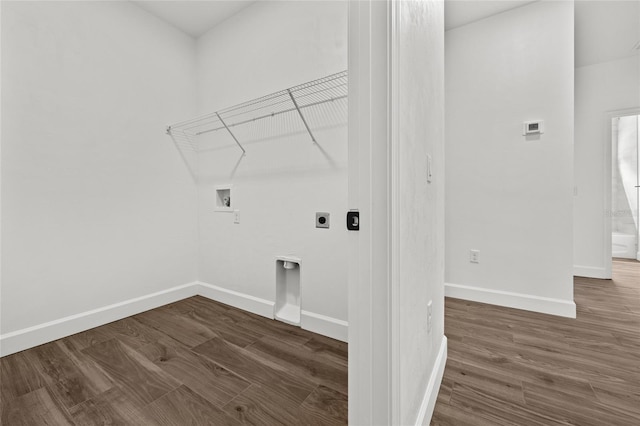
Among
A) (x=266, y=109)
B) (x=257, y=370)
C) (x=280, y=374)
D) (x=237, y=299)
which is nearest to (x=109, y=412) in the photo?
(x=257, y=370)

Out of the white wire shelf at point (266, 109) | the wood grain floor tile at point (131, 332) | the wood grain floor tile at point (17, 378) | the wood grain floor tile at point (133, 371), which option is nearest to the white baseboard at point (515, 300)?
the white wire shelf at point (266, 109)

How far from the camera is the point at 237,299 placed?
2.31 meters

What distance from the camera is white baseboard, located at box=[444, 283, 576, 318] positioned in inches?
83.9

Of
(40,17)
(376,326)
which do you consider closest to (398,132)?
(376,326)

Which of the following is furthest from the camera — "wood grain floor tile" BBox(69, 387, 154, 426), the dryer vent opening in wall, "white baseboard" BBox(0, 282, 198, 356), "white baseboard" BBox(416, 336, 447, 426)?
the dryer vent opening in wall

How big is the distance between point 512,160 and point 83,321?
→ 11.4 ft

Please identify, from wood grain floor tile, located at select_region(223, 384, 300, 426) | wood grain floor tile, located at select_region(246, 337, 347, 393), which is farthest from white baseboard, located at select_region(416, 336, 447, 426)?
wood grain floor tile, located at select_region(223, 384, 300, 426)

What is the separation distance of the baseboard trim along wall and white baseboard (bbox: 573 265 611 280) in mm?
3319

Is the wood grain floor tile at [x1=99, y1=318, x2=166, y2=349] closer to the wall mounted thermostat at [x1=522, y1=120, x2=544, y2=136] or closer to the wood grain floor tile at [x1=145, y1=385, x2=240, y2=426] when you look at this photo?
the wood grain floor tile at [x1=145, y1=385, x2=240, y2=426]

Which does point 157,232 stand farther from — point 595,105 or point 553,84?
point 595,105

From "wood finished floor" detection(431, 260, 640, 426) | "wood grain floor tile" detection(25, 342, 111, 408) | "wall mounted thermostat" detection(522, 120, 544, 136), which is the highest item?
"wall mounted thermostat" detection(522, 120, 544, 136)

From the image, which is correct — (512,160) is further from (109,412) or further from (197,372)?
(109,412)

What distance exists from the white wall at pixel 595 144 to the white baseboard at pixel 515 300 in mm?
1701

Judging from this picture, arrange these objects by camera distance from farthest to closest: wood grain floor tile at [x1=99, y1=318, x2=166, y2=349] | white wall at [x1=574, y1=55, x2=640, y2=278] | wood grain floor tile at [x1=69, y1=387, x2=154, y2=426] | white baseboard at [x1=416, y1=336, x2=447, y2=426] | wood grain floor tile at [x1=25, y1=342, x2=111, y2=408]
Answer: white wall at [x1=574, y1=55, x2=640, y2=278], wood grain floor tile at [x1=99, y1=318, x2=166, y2=349], wood grain floor tile at [x1=25, y1=342, x2=111, y2=408], wood grain floor tile at [x1=69, y1=387, x2=154, y2=426], white baseboard at [x1=416, y1=336, x2=447, y2=426]
